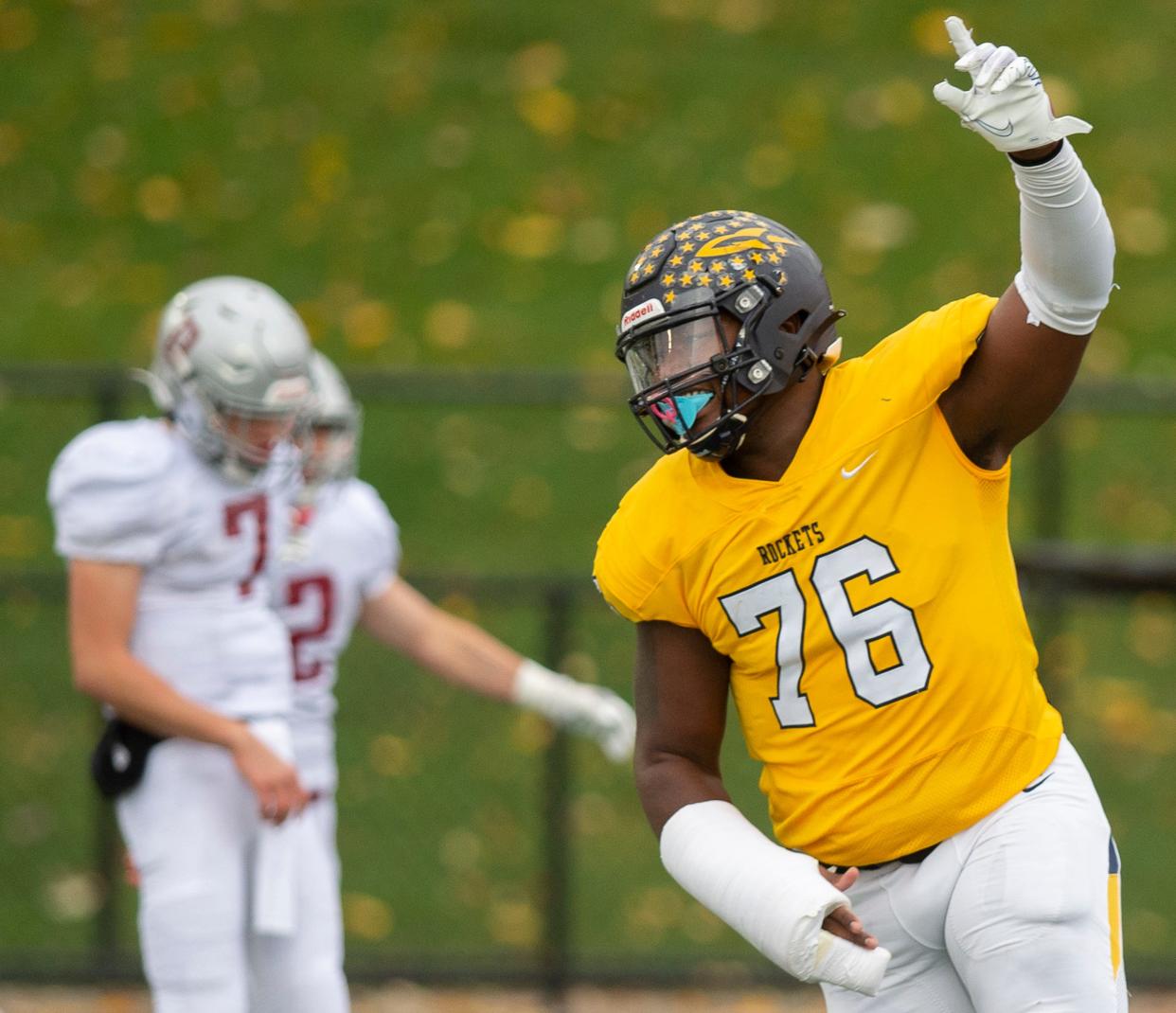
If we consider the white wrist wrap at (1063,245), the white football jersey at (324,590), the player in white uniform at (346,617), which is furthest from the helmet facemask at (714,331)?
the white football jersey at (324,590)

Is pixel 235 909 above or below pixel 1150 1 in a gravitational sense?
below

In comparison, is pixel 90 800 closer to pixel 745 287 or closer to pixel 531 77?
pixel 745 287

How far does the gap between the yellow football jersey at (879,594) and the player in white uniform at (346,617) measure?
7.07 feet

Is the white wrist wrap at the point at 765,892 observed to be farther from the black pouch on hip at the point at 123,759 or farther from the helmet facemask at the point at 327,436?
the helmet facemask at the point at 327,436

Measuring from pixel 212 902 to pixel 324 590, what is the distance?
1.18 metres

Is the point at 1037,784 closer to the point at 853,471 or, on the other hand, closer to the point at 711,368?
the point at 853,471

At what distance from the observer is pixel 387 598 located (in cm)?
568

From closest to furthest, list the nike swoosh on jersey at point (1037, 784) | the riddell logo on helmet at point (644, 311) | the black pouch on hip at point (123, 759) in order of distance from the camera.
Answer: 1. the riddell logo on helmet at point (644, 311)
2. the nike swoosh on jersey at point (1037, 784)
3. the black pouch on hip at point (123, 759)

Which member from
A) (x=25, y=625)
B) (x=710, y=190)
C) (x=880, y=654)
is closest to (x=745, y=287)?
(x=880, y=654)

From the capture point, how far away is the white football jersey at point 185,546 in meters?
4.65

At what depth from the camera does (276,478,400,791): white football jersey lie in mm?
5512

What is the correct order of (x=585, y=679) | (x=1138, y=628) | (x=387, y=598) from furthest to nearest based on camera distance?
(x=1138, y=628)
(x=585, y=679)
(x=387, y=598)

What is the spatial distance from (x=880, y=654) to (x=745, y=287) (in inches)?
26.4

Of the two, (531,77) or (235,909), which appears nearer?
(235,909)
